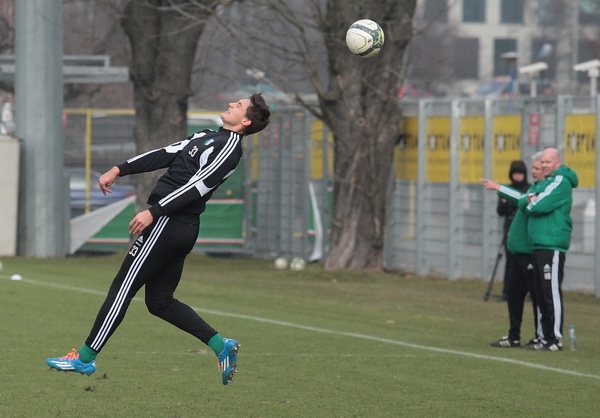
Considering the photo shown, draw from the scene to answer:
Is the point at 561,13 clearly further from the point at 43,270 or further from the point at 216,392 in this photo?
the point at 216,392

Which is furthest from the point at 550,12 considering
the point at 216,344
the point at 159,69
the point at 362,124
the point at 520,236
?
the point at 216,344

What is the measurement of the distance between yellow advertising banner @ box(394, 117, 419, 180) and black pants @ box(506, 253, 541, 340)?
10.8 m

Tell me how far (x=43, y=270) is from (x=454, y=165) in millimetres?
7554

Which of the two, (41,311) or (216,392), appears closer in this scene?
(216,392)

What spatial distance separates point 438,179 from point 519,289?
33.7 ft

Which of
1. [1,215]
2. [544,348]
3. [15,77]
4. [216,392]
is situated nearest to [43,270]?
[1,215]

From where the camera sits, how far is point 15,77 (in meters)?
27.7

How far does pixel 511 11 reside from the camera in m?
89.9

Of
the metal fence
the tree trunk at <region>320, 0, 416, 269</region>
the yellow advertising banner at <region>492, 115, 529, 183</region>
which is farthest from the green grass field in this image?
the tree trunk at <region>320, 0, 416, 269</region>

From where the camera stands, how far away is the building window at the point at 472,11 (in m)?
87.1

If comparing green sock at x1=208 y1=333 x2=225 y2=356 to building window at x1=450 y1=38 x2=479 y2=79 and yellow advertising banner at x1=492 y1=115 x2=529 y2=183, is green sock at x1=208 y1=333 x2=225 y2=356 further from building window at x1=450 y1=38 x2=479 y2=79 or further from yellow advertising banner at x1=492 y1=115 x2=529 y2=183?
building window at x1=450 y1=38 x2=479 y2=79

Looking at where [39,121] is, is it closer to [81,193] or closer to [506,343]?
[81,193]

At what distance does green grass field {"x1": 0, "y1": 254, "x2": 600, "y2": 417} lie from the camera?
10.2m

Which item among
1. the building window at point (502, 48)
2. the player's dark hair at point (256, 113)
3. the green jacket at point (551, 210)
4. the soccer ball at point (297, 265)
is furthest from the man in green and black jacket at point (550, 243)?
the building window at point (502, 48)
